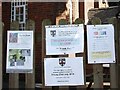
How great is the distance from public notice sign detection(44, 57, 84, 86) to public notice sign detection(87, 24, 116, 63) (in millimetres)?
218

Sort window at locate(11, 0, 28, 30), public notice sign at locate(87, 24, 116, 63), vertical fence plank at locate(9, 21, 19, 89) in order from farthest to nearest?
window at locate(11, 0, 28, 30) < vertical fence plank at locate(9, 21, 19, 89) < public notice sign at locate(87, 24, 116, 63)

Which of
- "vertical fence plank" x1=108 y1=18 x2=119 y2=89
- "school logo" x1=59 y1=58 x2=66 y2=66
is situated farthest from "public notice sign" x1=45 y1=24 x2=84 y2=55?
"vertical fence plank" x1=108 y1=18 x2=119 y2=89

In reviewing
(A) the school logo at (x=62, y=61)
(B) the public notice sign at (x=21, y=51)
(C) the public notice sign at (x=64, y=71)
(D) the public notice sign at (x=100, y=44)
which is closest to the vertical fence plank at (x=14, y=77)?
(B) the public notice sign at (x=21, y=51)

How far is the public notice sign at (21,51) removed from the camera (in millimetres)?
4883

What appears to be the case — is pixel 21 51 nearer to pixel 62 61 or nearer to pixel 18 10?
pixel 62 61

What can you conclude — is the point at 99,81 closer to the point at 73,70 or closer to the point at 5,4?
the point at 73,70

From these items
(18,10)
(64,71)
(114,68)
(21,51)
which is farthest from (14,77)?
(18,10)

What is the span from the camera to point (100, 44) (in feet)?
15.9

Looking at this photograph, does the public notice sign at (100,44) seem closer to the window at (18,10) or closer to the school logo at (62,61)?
the school logo at (62,61)

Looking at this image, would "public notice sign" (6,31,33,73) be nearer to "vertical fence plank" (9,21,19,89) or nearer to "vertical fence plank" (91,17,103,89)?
"vertical fence plank" (9,21,19,89)

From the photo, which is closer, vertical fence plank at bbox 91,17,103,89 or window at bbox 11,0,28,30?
vertical fence plank at bbox 91,17,103,89

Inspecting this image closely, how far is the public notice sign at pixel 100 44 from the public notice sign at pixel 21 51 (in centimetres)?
90

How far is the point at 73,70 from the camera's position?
192 inches

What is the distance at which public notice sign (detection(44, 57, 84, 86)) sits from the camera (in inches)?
192
